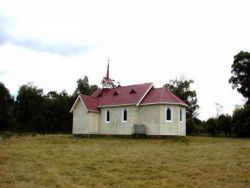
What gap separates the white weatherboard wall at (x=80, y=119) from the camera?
43.9 meters

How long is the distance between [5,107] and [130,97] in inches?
1687

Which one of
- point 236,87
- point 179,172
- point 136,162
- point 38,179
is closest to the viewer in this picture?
point 38,179

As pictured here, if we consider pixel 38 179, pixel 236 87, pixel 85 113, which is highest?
pixel 236 87

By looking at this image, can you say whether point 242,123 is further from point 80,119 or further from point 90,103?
point 80,119

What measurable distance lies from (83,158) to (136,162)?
3073mm

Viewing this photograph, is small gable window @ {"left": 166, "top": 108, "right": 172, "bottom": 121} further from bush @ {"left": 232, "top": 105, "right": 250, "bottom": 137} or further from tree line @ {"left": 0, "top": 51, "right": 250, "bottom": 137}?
tree line @ {"left": 0, "top": 51, "right": 250, "bottom": 137}

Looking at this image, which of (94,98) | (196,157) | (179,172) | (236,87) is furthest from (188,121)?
(179,172)

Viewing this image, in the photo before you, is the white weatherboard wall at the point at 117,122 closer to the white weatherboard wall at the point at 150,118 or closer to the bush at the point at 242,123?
the white weatherboard wall at the point at 150,118

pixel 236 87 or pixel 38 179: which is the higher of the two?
pixel 236 87

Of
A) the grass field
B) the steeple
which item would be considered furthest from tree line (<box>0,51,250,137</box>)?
the grass field

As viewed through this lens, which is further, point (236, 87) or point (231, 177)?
point (236, 87)

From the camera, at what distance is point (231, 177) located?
14367 millimetres

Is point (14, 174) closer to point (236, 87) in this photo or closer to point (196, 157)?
point (196, 157)

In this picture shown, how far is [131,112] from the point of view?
41.0 metres
